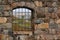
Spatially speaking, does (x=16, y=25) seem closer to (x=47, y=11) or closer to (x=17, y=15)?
(x=17, y=15)

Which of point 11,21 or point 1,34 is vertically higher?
point 11,21

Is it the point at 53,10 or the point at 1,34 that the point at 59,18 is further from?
the point at 1,34

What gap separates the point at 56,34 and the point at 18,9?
155 centimetres

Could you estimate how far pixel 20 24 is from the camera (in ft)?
22.1

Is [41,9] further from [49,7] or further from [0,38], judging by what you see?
[0,38]


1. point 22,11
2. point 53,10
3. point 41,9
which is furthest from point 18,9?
point 53,10

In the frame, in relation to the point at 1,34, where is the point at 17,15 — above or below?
above

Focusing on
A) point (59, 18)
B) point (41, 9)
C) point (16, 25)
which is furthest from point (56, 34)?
point (16, 25)

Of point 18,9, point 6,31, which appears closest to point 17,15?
point 18,9

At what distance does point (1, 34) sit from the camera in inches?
255

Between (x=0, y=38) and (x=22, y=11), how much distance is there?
1199mm

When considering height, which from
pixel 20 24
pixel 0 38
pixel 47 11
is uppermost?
pixel 47 11

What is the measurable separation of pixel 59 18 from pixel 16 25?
149 centimetres

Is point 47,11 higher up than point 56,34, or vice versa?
point 47,11
